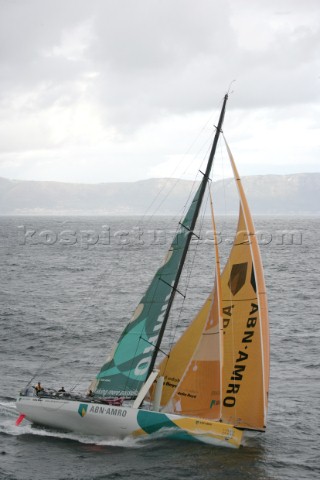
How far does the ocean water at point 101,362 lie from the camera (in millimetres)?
20625

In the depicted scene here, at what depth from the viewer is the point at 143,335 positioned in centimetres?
2320

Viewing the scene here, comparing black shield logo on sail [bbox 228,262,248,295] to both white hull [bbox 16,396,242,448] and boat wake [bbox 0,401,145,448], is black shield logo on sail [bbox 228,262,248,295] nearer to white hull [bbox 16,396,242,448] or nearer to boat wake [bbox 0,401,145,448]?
white hull [bbox 16,396,242,448]

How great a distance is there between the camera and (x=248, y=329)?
852 inches

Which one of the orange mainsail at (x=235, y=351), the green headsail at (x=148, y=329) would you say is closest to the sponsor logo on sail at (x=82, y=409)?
the green headsail at (x=148, y=329)

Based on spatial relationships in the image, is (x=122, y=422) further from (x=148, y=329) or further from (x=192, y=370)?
(x=148, y=329)

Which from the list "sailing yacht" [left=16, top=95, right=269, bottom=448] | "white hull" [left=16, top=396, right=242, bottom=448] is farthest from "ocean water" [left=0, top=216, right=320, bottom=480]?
"sailing yacht" [left=16, top=95, right=269, bottom=448]

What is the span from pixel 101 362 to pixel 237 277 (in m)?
12.9

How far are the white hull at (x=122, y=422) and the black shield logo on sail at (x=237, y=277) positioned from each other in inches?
173

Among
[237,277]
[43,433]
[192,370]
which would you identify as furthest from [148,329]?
[43,433]

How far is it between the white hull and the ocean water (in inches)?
12.3

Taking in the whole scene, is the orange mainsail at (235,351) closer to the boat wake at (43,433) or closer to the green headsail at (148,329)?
the green headsail at (148,329)

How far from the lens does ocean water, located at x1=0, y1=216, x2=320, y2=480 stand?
2062 centimetres

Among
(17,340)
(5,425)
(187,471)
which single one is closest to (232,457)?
(187,471)

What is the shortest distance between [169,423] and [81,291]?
36.0 m
